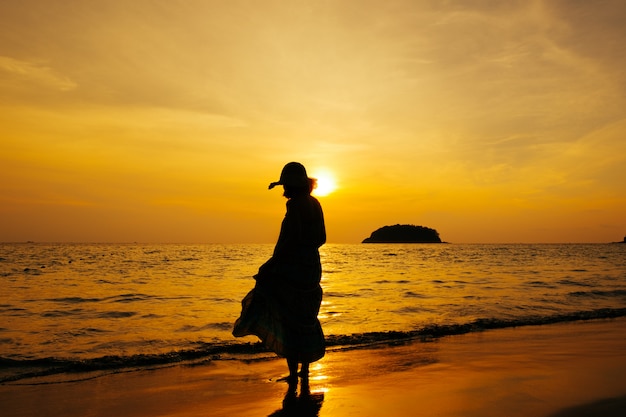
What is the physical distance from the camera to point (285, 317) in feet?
17.7

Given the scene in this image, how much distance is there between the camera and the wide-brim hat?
530 cm

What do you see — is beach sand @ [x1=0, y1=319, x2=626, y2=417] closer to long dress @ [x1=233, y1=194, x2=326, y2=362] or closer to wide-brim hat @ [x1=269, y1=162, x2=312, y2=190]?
long dress @ [x1=233, y1=194, x2=326, y2=362]

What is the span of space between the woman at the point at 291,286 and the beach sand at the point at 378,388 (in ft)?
1.78

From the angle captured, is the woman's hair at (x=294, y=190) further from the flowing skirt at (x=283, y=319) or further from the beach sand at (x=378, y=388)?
the beach sand at (x=378, y=388)

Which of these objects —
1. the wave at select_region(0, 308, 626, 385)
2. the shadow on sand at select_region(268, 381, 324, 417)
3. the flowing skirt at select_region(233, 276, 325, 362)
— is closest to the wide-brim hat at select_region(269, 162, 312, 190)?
the flowing skirt at select_region(233, 276, 325, 362)

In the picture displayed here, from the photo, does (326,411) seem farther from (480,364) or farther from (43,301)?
(43,301)

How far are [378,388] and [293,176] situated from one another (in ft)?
7.90

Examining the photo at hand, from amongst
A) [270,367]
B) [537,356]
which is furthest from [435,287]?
[270,367]

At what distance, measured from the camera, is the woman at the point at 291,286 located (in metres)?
5.32

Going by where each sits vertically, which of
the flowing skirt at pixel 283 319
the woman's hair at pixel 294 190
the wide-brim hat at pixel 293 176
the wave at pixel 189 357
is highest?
the wide-brim hat at pixel 293 176

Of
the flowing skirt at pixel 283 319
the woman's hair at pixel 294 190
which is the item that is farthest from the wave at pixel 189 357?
the woman's hair at pixel 294 190

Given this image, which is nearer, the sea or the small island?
the sea

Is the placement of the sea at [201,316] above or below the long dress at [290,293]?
below

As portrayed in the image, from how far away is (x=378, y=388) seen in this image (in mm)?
5332
